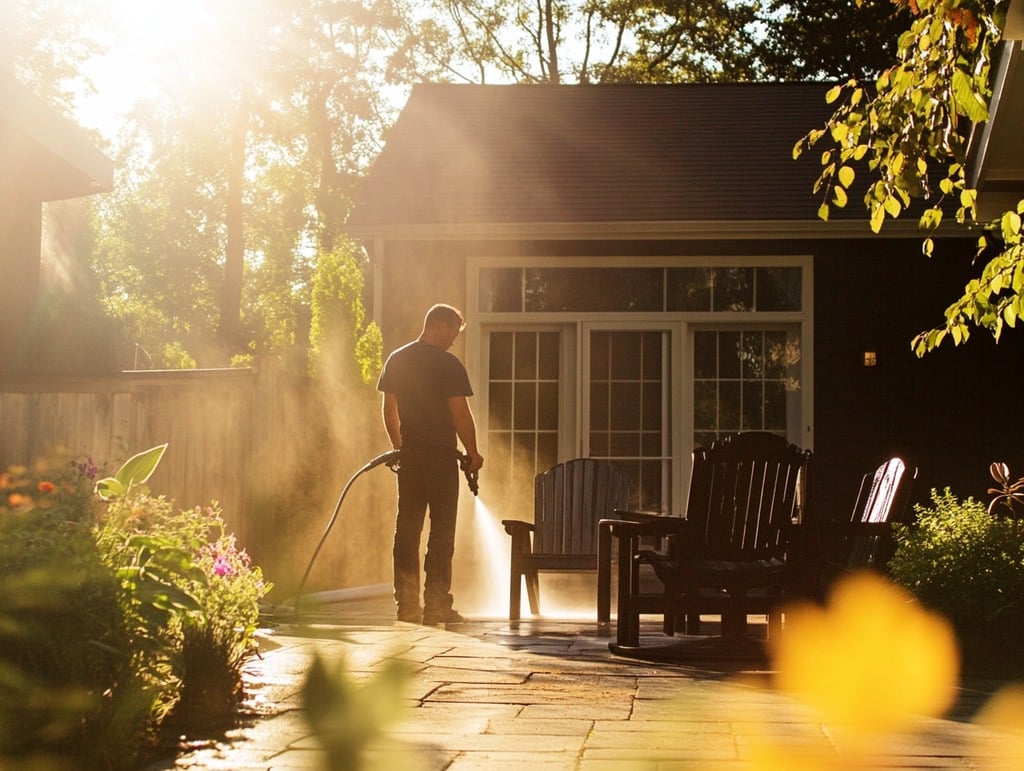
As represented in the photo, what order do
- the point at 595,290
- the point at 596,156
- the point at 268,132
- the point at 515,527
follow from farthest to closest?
the point at 268,132, the point at 596,156, the point at 595,290, the point at 515,527

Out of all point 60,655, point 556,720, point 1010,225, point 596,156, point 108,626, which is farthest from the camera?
point 596,156

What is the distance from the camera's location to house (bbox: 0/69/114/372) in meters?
7.69

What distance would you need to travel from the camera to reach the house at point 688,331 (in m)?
10.9

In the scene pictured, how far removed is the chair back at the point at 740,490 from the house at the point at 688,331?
16.3 ft

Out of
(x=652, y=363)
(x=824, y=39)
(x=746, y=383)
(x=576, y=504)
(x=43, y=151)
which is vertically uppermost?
(x=824, y=39)

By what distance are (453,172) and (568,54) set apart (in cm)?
1527

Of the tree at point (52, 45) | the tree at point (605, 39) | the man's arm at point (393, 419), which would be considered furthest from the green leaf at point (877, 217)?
the tree at point (52, 45)

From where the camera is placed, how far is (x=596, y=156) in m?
12.3

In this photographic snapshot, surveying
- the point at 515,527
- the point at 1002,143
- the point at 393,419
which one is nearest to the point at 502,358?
the point at 515,527

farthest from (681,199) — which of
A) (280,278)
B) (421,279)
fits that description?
(280,278)

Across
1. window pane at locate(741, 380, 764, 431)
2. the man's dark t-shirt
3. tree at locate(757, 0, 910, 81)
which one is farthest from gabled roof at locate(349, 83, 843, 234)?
tree at locate(757, 0, 910, 81)

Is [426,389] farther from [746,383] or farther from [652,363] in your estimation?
[746,383]

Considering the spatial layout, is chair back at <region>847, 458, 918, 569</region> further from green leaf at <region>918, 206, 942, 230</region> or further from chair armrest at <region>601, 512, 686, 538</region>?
green leaf at <region>918, 206, 942, 230</region>

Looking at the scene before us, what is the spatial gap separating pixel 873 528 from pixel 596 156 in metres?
6.79
